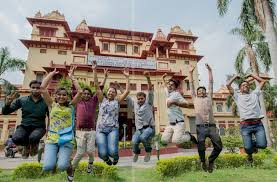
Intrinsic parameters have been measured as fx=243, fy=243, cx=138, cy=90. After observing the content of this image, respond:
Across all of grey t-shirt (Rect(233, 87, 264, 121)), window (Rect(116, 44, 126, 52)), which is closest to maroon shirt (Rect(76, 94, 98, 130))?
grey t-shirt (Rect(233, 87, 264, 121))

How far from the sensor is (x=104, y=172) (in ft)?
28.1

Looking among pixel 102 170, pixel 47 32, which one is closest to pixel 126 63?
pixel 47 32

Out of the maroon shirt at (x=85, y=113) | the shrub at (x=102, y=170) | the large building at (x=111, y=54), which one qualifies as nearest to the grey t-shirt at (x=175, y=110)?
the maroon shirt at (x=85, y=113)

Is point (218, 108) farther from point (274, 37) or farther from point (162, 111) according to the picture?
point (274, 37)

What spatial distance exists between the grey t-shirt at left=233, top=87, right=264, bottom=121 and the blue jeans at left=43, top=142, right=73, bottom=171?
4235 mm

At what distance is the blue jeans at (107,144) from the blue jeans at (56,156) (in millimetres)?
784

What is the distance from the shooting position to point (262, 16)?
1111cm

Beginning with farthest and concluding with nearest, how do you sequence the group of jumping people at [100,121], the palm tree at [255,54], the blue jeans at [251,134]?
the palm tree at [255,54] → the blue jeans at [251,134] → the group of jumping people at [100,121]

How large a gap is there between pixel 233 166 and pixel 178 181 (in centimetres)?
388

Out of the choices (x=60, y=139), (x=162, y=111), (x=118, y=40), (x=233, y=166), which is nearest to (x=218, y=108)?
(x=162, y=111)

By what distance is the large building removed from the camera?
1063 inches

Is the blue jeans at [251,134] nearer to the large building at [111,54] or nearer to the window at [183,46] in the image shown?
the large building at [111,54]

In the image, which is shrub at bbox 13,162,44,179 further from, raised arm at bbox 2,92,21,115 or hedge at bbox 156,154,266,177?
hedge at bbox 156,154,266,177

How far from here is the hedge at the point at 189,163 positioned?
352 inches
